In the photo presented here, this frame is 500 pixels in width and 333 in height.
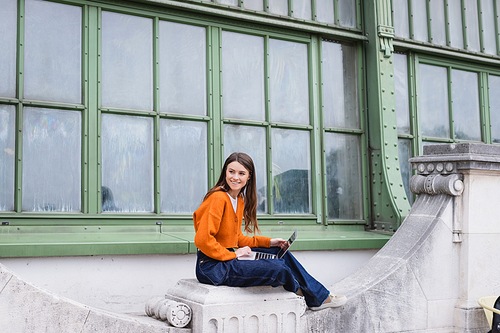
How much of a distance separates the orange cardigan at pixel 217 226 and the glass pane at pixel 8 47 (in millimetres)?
3080

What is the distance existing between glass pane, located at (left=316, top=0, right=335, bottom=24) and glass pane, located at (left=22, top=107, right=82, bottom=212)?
3.72m

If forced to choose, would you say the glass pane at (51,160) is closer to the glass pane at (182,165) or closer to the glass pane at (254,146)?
the glass pane at (182,165)

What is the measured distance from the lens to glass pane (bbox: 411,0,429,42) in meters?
7.92

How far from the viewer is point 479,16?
845cm

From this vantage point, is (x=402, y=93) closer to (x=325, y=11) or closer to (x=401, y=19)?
(x=401, y=19)

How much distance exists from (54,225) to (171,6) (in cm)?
301

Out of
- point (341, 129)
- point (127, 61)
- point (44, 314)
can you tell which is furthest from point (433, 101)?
point (44, 314)

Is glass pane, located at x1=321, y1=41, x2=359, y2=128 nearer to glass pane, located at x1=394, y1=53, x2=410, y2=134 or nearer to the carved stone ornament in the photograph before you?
glass pane, located at x1=394, y1=53, x2=410, y2=134

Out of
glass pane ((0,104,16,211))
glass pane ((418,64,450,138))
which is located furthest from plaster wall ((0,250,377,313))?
glass pane ((418,64,450,138))

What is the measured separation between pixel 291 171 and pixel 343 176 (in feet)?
2.76

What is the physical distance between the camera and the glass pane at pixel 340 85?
7.29 metres

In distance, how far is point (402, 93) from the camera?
7.82 meters

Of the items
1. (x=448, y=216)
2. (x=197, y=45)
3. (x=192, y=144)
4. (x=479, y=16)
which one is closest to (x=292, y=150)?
(x=192, y=144)

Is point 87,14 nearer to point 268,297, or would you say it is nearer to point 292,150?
point 292,150
